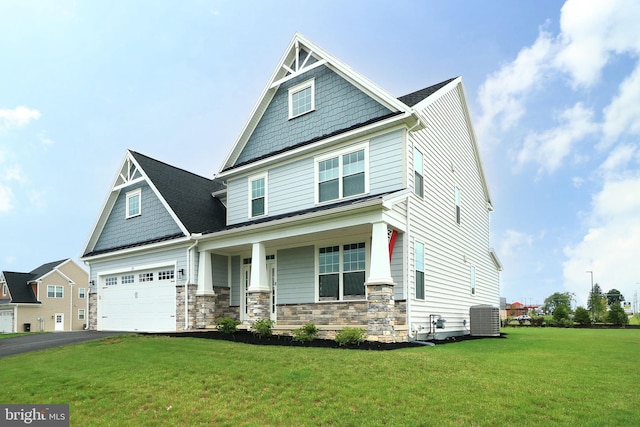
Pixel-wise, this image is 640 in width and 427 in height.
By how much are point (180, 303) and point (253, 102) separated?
8.14 meters

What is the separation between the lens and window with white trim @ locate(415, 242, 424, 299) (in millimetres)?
14023

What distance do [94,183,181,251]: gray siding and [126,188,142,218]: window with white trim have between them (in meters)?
0.18

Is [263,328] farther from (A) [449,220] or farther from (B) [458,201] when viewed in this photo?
(B) [458,201]

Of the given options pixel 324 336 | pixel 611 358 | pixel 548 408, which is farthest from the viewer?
pixel 324 336

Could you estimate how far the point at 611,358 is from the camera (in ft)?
35.0

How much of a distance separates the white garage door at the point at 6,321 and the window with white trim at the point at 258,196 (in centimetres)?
3666

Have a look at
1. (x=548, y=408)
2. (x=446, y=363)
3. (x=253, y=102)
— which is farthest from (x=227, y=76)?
(x=548, y=408)

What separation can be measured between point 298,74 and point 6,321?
4118 centimetres

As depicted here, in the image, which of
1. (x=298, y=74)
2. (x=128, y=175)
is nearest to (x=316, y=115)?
(x=298, y=74)

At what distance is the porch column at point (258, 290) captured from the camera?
14781 millimetres

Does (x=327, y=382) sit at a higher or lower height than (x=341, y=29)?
lower

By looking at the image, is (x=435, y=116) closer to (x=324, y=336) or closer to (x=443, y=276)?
(x=443, y=276)

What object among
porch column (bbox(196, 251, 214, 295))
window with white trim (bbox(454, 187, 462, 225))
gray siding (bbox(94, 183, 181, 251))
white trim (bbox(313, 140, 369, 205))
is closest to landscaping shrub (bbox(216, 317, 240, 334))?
porch column (bbox(196, 251, 214, 295))

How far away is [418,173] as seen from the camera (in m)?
14.7
